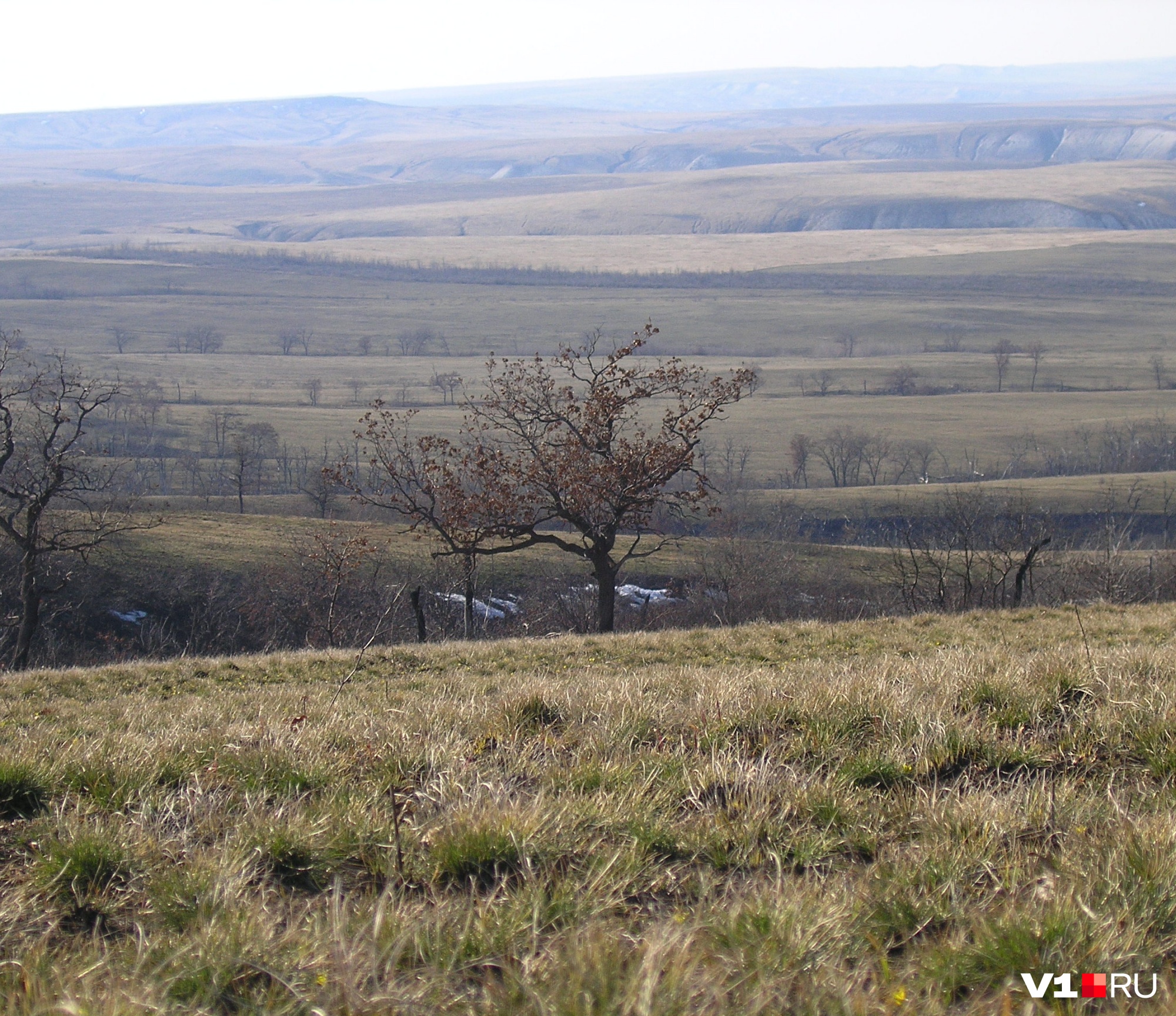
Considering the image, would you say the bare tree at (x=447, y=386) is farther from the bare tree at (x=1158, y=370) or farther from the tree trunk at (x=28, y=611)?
the tree trunk at (x=28, y=611)

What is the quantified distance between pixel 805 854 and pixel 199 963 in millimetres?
2225

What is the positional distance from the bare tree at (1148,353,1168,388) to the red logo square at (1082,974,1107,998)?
178 metres

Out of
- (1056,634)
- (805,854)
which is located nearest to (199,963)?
(805,854)

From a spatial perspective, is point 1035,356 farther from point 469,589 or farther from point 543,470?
point 543,470

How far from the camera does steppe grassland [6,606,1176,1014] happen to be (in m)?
2.90

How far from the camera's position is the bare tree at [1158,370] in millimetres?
158625

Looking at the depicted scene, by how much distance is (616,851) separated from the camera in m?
3.78

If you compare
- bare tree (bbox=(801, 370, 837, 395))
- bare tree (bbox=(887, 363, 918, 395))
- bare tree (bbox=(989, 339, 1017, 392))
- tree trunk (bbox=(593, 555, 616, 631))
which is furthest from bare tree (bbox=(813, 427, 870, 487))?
tree trunk (bbox=(593, 555, 616, 631))

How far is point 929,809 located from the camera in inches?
163

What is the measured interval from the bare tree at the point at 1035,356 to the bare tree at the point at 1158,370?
17.7m

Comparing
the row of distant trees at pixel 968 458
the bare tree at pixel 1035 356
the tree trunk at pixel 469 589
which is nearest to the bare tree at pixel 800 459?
the row of distant trees at pixel 968 458

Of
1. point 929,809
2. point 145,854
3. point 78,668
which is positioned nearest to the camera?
point 145,854

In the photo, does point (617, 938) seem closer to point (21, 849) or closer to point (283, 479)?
point (21, 849)

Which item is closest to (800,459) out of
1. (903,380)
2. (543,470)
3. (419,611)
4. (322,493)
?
(903,380)
